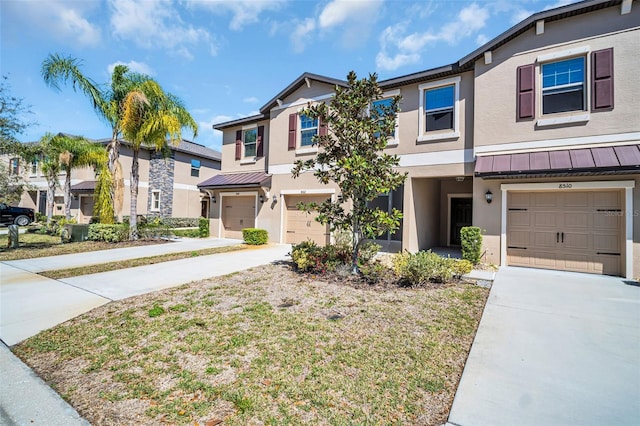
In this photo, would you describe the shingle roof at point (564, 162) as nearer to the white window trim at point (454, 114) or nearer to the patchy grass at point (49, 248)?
the white window trim at point (454, 114)

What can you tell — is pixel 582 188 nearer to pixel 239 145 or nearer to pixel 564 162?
pixel 564 162

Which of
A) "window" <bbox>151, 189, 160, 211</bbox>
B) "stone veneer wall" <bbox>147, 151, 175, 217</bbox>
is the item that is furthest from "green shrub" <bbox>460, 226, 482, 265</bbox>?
"window" <bbox>151, 189, 160, 211</bbox>

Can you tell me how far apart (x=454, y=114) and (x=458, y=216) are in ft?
18.4

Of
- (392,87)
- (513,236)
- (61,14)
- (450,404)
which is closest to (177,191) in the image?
(61,14)

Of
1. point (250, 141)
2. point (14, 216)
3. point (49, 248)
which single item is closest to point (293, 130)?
point (250, 141)

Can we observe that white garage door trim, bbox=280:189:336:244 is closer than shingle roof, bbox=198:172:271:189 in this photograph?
Yes

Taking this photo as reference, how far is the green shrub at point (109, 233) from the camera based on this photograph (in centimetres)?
1448

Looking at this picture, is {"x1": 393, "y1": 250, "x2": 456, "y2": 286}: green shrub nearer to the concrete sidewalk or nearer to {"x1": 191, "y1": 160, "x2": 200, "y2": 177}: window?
the concrete sidewalk

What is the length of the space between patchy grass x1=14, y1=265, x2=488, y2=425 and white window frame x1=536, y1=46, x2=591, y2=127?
6811 mm

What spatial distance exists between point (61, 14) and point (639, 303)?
60.4ft

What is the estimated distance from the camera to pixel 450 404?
3035 mm

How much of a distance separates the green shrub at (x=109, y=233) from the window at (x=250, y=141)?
732cm

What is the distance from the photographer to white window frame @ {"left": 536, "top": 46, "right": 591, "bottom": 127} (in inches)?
344

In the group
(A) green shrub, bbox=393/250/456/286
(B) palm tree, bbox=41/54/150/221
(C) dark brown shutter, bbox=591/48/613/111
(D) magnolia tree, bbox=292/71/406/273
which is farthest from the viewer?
Answer: (B) palm tree, bbox=41/54/150/221
